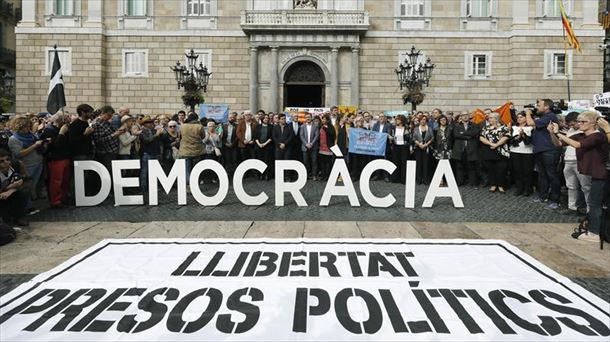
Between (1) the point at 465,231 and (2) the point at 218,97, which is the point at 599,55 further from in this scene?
(1) the point at 465,231

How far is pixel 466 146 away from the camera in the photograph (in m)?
11.8

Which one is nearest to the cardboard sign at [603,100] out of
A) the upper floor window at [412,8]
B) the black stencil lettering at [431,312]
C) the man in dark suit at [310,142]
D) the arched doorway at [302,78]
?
the man in dark suit at [310,142]

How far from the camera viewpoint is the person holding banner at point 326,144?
42.3ft

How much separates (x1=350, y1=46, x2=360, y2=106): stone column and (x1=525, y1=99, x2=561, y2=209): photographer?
16569mm

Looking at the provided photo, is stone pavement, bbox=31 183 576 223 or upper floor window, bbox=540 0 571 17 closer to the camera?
stone pavement, bbox=31 183 576 223

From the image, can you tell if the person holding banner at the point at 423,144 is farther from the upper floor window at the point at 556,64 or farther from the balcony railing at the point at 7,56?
the balcony railing at the point at 7,56

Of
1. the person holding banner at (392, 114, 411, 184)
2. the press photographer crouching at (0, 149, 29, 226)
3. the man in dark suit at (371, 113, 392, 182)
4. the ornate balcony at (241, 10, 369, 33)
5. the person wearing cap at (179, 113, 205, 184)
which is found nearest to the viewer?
the press photographer crouching at (0, 149, 29, 226)

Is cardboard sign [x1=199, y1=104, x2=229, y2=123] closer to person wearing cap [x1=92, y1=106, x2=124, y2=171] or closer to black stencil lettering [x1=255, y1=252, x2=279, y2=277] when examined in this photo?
person wearing cap [x1=92, y1=106, x2=124, y2=171]

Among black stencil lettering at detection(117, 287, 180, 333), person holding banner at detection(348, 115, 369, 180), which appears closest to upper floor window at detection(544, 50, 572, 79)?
person holding banner at detection(348, 115, 369, 180)

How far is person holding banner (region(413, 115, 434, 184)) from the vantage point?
1211 centimetres

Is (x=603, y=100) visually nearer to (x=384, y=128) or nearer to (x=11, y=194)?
(x=384, y=128)

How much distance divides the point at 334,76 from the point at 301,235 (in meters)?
20.3

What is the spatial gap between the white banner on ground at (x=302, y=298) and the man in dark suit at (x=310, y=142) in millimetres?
7351

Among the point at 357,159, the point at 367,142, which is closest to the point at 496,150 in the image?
the point at 367,142
